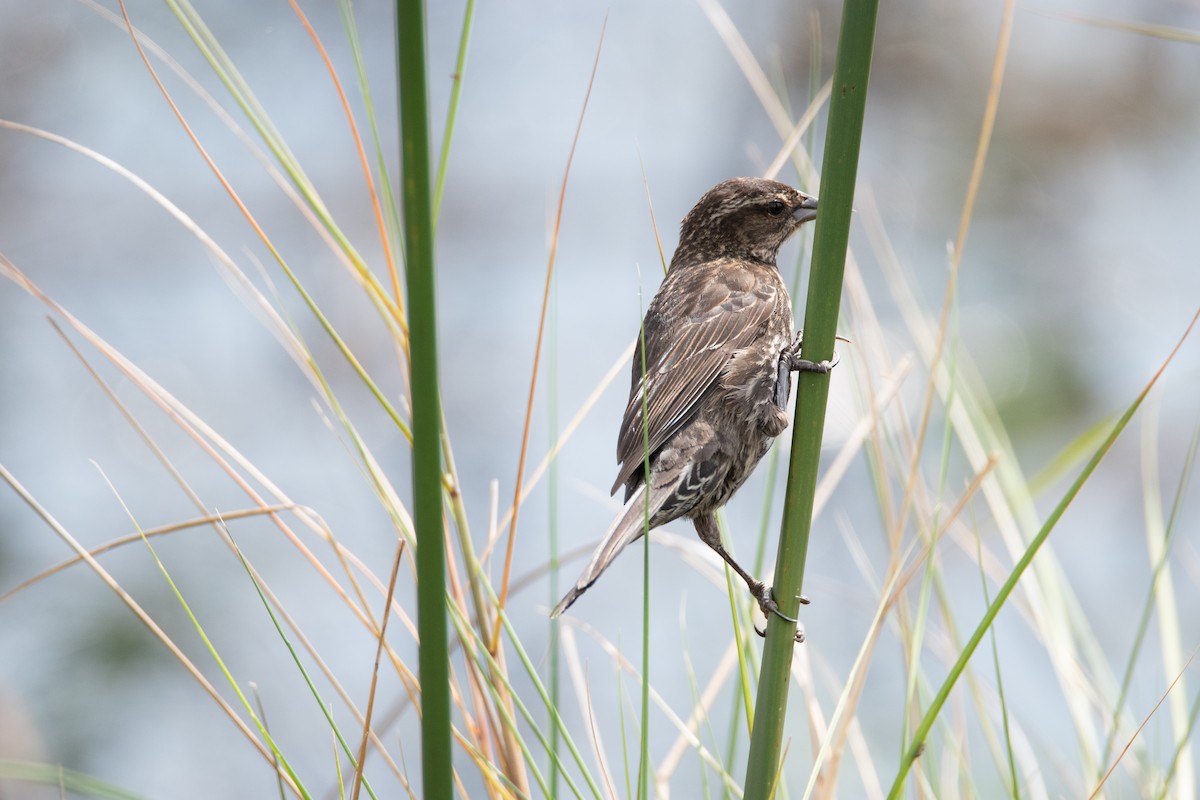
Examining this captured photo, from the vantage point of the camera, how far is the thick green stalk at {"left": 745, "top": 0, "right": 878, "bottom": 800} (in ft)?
4.69

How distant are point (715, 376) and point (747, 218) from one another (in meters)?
0.72

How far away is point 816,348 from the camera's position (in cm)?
156

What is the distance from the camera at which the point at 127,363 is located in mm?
2076

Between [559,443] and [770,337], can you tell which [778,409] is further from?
[559,443]

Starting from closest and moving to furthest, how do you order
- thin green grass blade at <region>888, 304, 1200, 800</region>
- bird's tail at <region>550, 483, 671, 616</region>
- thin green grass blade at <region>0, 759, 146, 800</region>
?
thin green grass blade at <region>888, 304, 1200, 800</region> < thin green grass blade at <region>0, 759, 146, 800</region> < bird's tail at <region>550, 483, 671, 616</region>

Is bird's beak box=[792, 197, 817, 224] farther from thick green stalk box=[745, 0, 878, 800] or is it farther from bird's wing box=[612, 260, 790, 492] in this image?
thick green stalk box=[745, 0, 878, 800]

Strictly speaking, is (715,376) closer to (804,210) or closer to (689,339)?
(689,339)

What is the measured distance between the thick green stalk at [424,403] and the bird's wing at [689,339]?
142 centimetres

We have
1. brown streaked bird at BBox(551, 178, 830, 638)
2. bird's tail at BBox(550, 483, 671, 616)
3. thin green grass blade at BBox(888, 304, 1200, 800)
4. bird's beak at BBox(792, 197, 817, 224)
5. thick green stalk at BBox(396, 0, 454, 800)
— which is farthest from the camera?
bird's beak at BBox(792, 197, 817, 224)

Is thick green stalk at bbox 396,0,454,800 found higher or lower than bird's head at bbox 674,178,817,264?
lower

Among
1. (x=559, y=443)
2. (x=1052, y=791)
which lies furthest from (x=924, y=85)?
(x=559, y=443)

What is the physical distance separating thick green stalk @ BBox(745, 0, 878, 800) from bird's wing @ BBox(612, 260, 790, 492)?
2.79 feet

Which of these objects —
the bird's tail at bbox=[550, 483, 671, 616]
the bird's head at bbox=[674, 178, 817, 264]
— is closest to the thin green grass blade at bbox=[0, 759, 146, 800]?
the bird's tail at bbox=[550, 483, 671, 616]

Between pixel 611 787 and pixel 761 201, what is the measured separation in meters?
1.85
